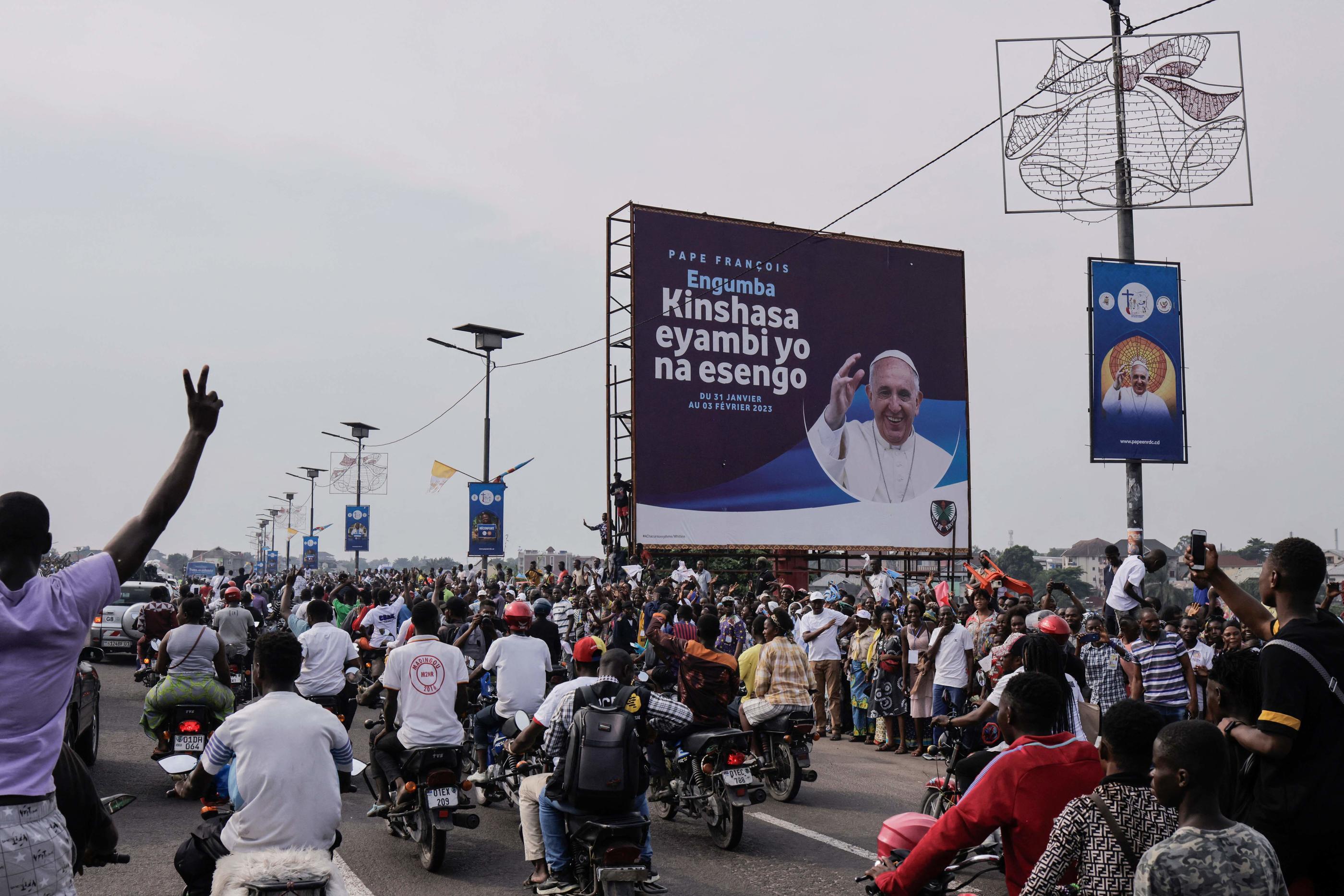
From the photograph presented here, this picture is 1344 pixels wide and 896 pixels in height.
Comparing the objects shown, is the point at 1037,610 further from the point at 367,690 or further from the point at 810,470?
the point at 810,470

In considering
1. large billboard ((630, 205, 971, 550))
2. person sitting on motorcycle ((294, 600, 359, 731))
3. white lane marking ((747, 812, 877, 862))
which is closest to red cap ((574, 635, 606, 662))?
white lane marking ((747, 812, 877, 862))

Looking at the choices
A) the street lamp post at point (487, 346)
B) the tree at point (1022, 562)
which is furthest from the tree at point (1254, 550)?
the street lamp post at point (487, 346)

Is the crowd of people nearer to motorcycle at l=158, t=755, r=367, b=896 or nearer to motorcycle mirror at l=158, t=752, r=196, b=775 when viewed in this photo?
motorcycle mirror at l=158, t=752, r=196, b=775

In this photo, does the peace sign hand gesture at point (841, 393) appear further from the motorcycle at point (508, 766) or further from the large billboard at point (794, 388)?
the motorcycle at point (508, 766)

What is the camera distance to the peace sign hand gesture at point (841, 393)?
3459 centimetres

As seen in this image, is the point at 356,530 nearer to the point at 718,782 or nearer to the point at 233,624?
the point at 233,624

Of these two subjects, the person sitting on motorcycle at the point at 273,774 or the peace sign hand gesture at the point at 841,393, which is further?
the peace sign hand gesture at the point at 841,393

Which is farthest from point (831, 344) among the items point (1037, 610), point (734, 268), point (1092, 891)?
point (1092, 891)

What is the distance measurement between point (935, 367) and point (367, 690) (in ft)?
99.0

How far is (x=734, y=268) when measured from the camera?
109 ft

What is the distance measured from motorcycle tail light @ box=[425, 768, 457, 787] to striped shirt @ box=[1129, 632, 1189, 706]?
6574mm

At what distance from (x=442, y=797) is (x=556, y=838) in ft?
5.36

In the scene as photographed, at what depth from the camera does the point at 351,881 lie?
7777mm

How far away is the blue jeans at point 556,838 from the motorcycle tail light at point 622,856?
0.89ft
